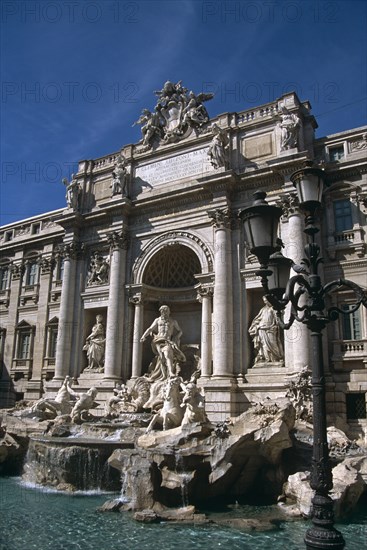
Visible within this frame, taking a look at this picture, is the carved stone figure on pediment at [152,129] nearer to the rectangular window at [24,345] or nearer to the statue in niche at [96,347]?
the statue in niche at [96,347]

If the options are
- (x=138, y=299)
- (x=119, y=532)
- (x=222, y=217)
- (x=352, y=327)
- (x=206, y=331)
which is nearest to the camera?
(x=119, y=532)

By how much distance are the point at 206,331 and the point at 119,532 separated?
10.6 meters

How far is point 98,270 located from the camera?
24.0 m

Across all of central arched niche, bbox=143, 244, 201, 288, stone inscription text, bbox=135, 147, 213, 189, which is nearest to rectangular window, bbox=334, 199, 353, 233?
stone inscription text, bbox=135, 147, 213, 189

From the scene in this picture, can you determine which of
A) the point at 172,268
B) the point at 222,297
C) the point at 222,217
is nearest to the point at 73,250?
the point at 172,268

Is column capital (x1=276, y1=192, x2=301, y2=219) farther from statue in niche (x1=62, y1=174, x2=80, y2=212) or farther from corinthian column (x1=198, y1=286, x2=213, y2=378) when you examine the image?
statue in niche (x1=62, y1=174, x2=80, y2=212)

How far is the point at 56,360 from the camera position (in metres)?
23.5

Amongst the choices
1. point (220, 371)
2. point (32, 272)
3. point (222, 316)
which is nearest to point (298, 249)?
point (222, 316)

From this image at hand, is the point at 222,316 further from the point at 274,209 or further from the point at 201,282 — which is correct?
the point at 274,209

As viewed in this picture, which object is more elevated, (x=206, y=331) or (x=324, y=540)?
(x=206, y=331)

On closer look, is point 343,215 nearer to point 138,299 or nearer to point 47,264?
point 138,299

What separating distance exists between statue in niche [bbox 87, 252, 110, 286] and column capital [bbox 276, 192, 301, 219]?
9269 mm

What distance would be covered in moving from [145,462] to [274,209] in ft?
26.0

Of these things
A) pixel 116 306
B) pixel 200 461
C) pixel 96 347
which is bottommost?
pixel 200 461
